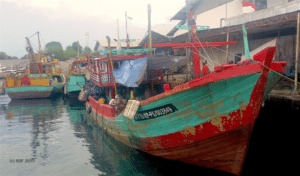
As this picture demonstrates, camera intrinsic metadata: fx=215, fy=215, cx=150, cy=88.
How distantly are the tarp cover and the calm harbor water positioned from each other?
2614 mm

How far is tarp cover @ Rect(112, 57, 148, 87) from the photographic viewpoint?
8.44 meters

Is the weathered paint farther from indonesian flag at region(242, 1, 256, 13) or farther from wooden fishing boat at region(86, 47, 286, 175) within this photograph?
indonesian flag at region(242, 1, 256, 13)

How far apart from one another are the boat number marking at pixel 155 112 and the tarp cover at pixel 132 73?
1.85 meters

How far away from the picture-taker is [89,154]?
832 cm

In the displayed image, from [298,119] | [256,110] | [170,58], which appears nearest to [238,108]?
[256,110]

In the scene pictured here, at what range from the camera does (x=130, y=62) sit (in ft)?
32.5

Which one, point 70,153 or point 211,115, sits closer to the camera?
point 211,115

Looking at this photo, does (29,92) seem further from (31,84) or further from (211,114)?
(211,114)

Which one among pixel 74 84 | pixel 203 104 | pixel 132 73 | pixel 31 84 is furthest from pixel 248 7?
pixel 31 84

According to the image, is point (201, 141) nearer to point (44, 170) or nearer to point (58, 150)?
point (44, 170)

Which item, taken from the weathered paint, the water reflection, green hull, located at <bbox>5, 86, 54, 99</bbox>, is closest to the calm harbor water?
the water reflection

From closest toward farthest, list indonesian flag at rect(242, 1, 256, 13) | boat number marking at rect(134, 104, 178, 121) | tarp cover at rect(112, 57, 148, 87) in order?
boat number marking at rect(134, 104, 178, 121) → tarp cover at rect(112, 57, 148, 87) → indonesian flag at rect(242, 1, 256, 13)

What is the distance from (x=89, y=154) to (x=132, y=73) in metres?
3.60

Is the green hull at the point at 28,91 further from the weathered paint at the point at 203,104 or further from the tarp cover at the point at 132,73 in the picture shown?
the weathered paint at the point at 203,104
